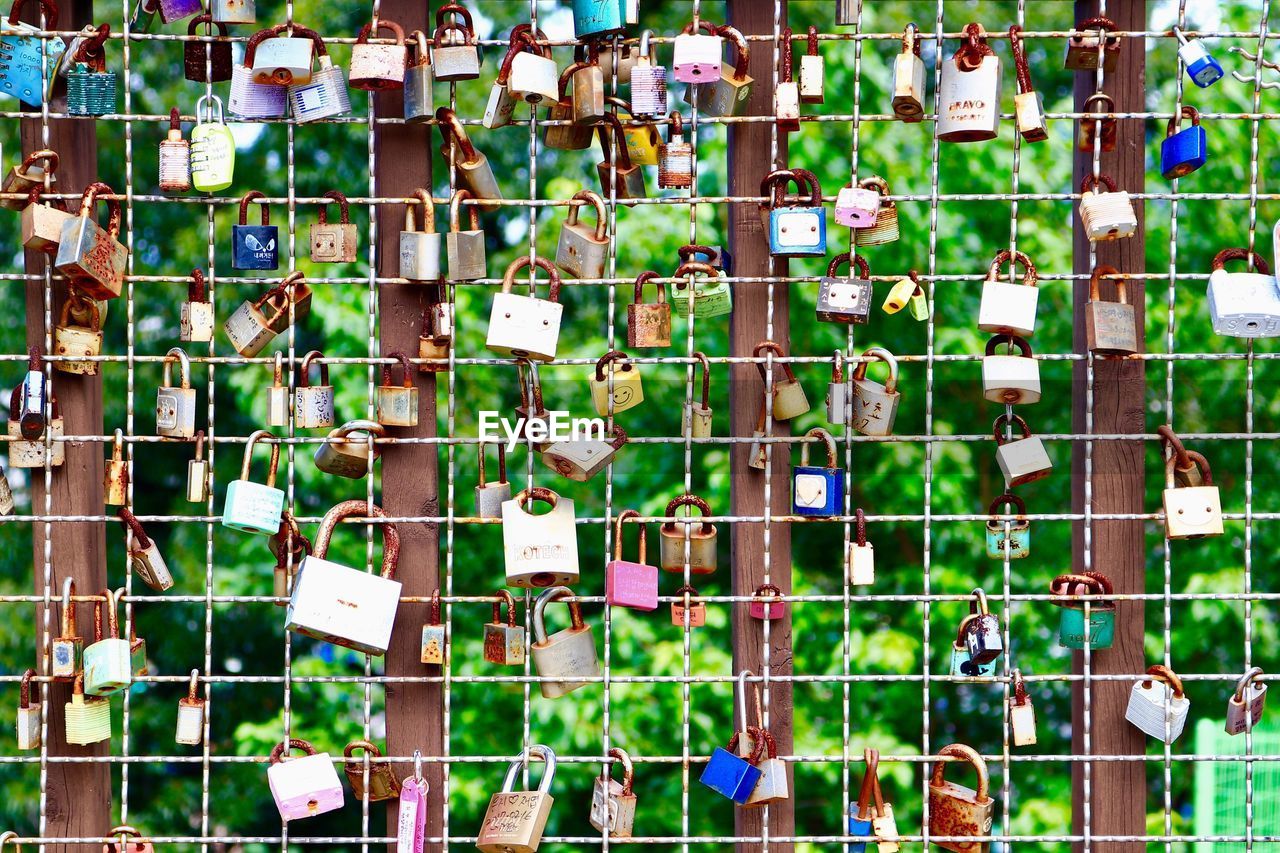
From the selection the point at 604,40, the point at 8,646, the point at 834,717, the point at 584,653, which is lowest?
the point at 834,717

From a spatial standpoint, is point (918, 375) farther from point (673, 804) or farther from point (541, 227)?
point (673, 804)

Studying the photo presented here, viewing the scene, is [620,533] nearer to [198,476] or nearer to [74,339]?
[198,476]

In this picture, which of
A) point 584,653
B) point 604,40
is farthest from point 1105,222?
point 584,653

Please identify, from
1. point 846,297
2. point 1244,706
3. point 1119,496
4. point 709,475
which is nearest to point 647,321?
point 846,297

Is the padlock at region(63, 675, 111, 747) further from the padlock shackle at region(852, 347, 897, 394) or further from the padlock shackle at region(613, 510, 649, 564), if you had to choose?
the padlock shackle at region(852, 347, 897, 394)

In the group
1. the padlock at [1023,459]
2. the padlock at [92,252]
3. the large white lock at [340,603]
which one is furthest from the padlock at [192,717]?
the padlock at [1023,459]

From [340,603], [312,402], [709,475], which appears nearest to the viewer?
[340,603]
